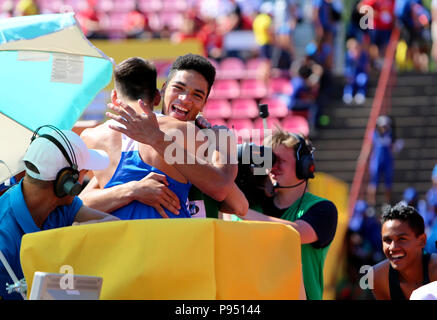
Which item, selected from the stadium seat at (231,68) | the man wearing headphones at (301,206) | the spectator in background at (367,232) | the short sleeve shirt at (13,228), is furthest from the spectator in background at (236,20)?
the short sleeve shirt at (13,228)

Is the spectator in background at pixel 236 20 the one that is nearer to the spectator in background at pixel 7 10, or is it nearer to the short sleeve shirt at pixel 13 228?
the spectator in background at pixel 7 10

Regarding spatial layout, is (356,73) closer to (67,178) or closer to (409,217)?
(409,217)

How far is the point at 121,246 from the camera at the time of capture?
2715 millimetres

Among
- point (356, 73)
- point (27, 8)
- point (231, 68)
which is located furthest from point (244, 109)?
point (27, 8)

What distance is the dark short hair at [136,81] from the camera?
3.77 m

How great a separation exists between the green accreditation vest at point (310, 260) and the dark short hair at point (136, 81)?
1119mm

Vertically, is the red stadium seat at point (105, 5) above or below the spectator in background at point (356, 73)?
above

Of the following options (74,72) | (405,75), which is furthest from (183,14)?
(74,72)

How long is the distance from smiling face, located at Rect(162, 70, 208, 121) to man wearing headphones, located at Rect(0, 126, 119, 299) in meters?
0.61

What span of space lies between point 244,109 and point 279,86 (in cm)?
75

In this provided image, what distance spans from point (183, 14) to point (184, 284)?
531 inches

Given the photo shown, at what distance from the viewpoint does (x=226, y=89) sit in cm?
1414
